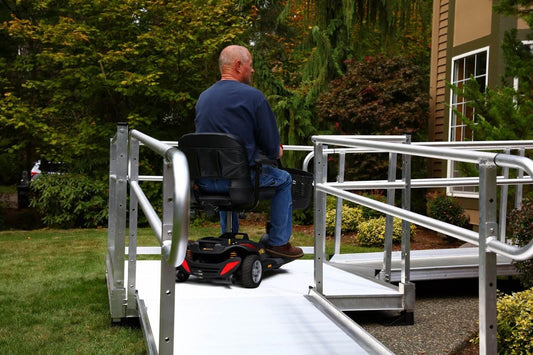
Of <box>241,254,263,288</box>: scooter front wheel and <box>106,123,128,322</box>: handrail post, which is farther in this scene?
<box>241,254,263,288</box>: scooter front wheel

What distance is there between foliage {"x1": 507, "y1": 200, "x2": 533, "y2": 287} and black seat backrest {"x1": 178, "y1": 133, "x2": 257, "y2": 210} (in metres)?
2.24

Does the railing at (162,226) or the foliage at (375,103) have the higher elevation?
the foliage at (375,103)

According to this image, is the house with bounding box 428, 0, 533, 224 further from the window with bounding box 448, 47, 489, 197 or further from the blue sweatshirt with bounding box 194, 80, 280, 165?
the blue sweatshirt with bounding box 194, 80, 280, 165

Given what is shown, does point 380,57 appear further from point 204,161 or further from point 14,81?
point 204,161

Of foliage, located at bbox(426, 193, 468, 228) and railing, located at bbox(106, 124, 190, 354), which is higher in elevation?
railing, located at bbox(106, 124, 190, 354)

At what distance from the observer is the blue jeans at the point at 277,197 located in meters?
4.41

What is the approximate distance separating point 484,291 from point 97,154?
1207 centimetres

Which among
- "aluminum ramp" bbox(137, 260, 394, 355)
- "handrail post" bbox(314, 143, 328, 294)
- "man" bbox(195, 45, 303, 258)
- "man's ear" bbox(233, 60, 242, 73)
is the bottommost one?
"aluminum ramp" bbox(137, 260, 394, 355)

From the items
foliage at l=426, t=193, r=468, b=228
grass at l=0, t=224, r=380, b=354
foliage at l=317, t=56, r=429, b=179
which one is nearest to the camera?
grass at l=0, t=224, r=380, b=354

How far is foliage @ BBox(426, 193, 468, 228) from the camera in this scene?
32.3 feet

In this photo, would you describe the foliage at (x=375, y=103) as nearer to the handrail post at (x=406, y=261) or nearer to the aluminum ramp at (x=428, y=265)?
the aluminum ramp at (x=428, y=265)

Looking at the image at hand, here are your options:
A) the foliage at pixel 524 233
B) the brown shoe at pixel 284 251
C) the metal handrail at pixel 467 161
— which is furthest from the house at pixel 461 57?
the metal handrail at pixel 467 161

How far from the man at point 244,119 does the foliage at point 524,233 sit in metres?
1.92

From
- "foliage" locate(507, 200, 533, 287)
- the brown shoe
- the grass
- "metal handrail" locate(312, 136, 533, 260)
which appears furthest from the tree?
"metal handrail" locate(312, 136, 533, 260)
